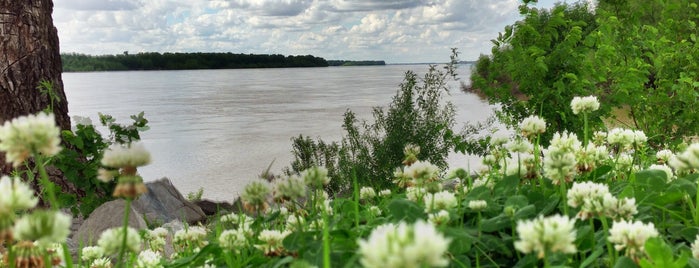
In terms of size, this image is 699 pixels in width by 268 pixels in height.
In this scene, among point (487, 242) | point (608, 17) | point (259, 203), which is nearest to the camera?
point (259, 203)

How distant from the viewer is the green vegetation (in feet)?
22.3

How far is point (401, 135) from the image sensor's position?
26.5 ft

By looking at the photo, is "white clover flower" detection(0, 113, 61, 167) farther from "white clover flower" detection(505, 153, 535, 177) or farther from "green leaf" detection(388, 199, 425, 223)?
"white clover flower" detection(505, 153, 535, 177)

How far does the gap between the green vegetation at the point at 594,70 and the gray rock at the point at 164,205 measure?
3473 mm

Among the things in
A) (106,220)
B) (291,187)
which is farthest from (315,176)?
(106,220)

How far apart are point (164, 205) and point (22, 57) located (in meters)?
2.05

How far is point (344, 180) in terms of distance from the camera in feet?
27.8

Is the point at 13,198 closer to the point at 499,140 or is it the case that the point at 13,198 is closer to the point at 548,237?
the point at 548,237

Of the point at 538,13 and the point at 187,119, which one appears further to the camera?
the point at 187,119

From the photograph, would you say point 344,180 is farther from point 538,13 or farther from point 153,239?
point 153,239

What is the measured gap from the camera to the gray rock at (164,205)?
22.1 feet

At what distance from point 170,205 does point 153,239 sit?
4.38 metres

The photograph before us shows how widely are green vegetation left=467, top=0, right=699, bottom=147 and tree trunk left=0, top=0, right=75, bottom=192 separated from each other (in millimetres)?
4570

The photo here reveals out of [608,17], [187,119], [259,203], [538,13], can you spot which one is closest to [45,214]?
[259,203]
